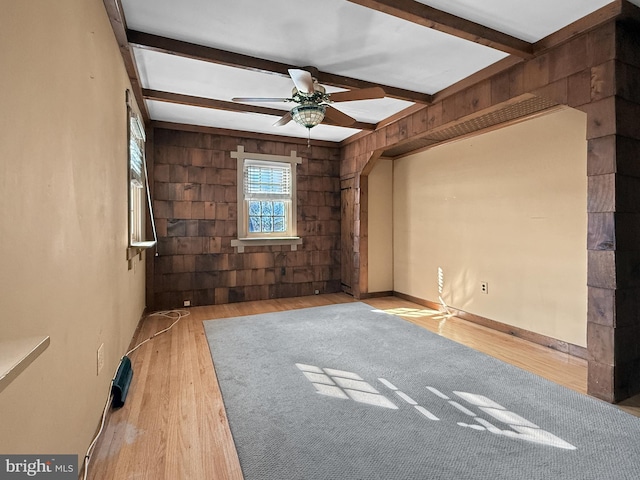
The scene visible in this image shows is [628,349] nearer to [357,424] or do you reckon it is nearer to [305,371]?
[357,424]

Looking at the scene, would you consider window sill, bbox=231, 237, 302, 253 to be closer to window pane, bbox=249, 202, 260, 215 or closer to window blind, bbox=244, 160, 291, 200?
window pane, bbox=249, 202, 260, 215

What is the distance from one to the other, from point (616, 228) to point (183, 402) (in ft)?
10.0

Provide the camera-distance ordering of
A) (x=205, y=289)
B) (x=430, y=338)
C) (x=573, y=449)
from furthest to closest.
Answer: (x=205, y=289) → (x=430, y=338) → (x=573, y=449)

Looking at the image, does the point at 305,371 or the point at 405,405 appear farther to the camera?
the point at 305,371

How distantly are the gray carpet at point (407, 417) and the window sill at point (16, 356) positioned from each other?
3.91 feet

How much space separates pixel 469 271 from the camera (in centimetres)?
409

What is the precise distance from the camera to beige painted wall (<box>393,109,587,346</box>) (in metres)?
3.01

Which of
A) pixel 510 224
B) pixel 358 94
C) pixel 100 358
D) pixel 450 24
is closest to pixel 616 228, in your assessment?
pixel 510 224

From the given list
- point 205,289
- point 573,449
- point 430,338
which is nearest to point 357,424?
point 573,449

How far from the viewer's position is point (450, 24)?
7.26 ft

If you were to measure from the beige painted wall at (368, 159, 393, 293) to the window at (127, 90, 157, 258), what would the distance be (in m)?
3.21

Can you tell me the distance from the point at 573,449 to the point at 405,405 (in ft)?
2.85

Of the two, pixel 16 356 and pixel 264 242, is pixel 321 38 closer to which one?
pixel 16 356

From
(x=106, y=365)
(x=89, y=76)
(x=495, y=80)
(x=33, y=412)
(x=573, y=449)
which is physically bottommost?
(x=573, y=449)
